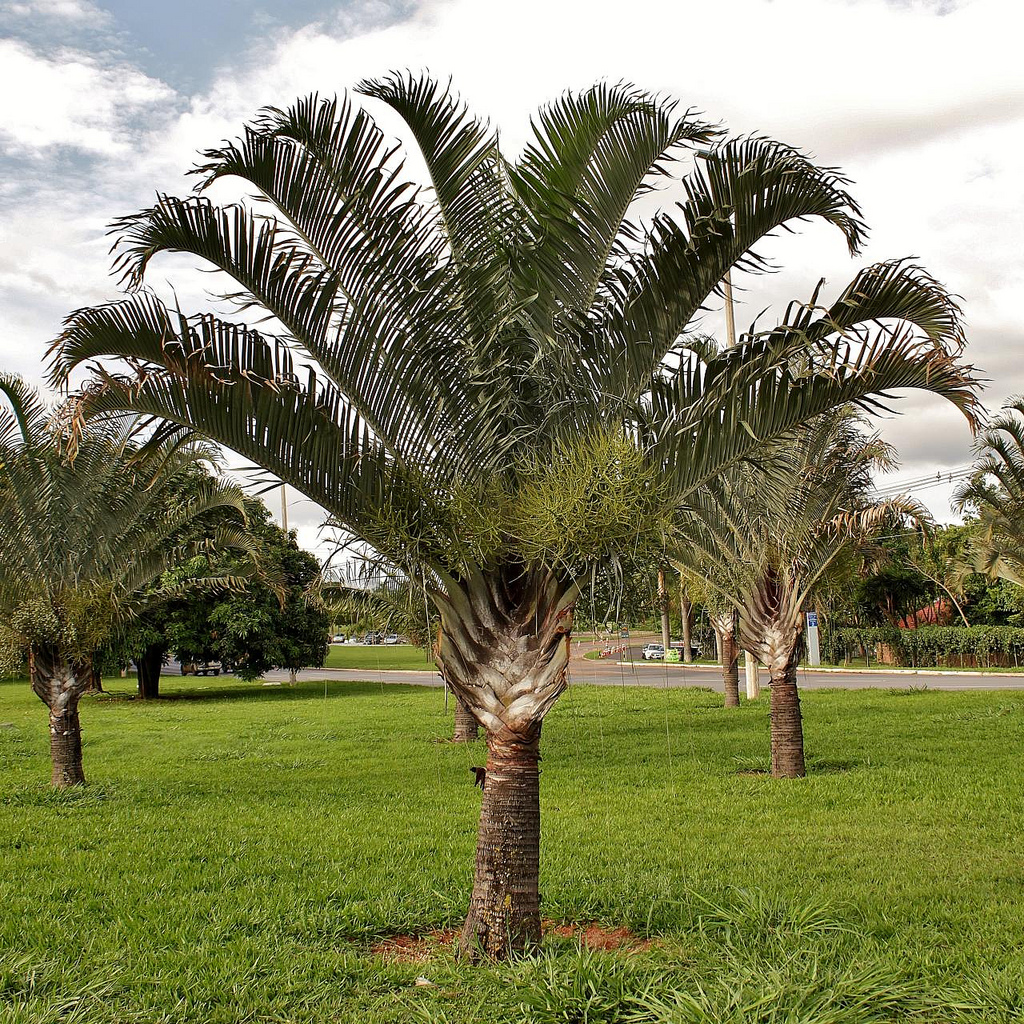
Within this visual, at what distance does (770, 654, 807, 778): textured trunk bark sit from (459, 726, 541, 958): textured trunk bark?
6267mm

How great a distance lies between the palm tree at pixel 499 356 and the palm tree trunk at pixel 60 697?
678cm

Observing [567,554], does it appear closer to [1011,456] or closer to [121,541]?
[121,541]

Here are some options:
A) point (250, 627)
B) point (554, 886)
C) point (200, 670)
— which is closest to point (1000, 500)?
point (554, 886)

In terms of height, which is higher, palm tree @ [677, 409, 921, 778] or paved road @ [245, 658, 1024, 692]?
palm tree @ [677, 409, 921, 778]

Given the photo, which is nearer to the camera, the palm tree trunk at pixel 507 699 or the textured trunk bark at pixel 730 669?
the palm tree trunk at pixel 507 699

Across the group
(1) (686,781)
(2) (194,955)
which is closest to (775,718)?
(1) (686,781)

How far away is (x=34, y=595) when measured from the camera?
10.2m

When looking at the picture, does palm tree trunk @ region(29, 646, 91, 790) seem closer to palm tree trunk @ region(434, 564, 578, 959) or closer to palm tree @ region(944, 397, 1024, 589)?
palm tree trunk @ region(434, 564, 578, 959)

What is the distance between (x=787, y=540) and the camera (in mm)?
10211

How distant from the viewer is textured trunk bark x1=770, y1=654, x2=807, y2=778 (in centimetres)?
1068

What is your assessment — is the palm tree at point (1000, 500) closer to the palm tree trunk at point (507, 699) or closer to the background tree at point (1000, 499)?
the background tree at point (1000, 499)

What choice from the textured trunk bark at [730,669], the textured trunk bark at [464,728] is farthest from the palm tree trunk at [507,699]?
the textured trunk bark at [730,669]

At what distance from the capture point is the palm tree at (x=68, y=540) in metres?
9.86

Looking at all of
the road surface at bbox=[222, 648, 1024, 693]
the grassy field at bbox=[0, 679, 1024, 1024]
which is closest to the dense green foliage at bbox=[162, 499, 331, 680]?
the road surface at bbox=[222, 648, 1024, 693]
